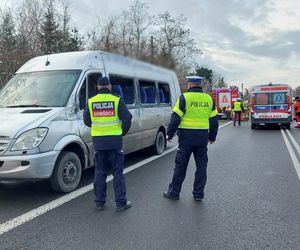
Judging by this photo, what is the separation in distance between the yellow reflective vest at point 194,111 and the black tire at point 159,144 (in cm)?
403

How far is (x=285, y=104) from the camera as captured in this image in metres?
19.1

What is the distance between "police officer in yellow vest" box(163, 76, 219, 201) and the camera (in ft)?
17.6

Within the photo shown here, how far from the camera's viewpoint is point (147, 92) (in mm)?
8781

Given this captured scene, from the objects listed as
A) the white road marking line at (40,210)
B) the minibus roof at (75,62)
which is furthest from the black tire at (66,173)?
the minibus roof at (75,62)

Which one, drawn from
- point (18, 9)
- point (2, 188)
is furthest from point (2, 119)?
point (18, 9)

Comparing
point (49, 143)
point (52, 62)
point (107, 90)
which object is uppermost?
point (52, 62)

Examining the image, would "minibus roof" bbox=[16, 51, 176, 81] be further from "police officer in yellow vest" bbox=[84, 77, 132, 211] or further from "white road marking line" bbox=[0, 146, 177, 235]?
"white road marking line" bbox=[0, 146, 177, 235]

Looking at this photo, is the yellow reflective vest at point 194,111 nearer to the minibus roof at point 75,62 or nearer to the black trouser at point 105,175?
the black trouser at point 105,175

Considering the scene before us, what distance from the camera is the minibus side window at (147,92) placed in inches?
332

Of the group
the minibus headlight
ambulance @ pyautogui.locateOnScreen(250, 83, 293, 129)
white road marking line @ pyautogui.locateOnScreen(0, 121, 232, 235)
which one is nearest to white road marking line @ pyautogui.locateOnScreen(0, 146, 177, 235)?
white road marking line @ pyautogui.locateOnScreen(0, 121, 232, 235)

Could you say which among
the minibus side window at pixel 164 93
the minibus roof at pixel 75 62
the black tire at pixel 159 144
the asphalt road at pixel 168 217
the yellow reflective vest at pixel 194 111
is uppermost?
the minibus roof at pixel 75 62

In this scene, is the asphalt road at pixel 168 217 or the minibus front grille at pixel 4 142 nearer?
the asphalt road at pixel 168 217

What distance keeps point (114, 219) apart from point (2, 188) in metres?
2.61

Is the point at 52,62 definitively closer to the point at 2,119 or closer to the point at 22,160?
the point at 2,119
